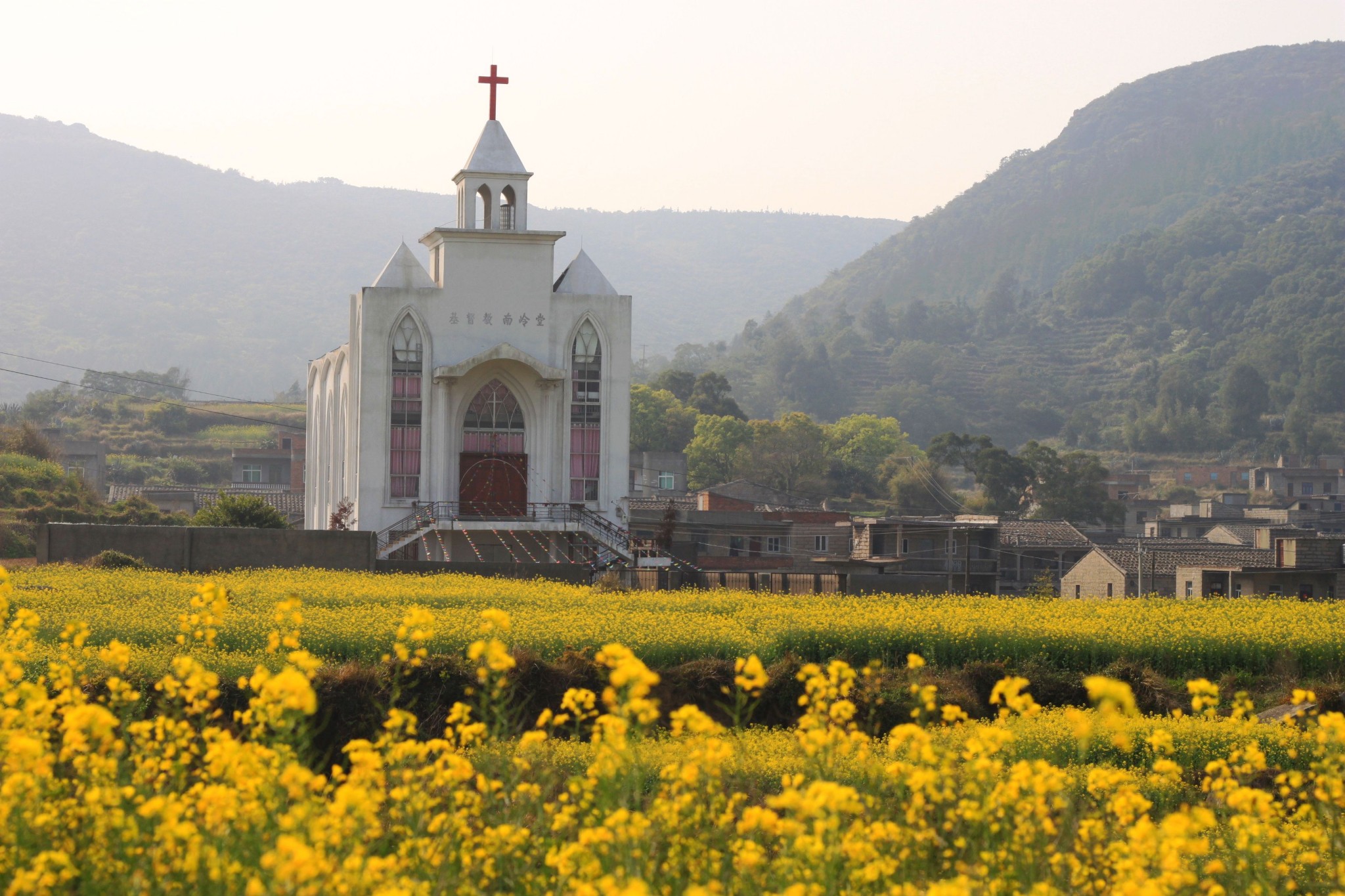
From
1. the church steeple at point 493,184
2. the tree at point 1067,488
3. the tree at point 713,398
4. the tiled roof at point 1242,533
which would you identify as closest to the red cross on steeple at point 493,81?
the church steeple at point 493,184

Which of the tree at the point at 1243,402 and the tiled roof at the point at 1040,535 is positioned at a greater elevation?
the tree at the point at 1243,402

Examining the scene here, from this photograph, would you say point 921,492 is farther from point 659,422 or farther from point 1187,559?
point 1187,559

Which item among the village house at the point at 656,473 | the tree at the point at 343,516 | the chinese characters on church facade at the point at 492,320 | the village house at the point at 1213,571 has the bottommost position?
the village house at the point at 1213,571

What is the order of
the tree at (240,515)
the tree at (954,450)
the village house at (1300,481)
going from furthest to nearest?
1. the village house at (1300,481)
2. the tree at (954,450)
3. the tree at (240,515)

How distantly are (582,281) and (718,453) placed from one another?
2681 inches

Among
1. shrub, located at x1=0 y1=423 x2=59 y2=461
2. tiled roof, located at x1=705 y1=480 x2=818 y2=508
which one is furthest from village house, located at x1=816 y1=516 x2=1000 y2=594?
shrub, located at x1=0 y1=423 x2=59 y2=461

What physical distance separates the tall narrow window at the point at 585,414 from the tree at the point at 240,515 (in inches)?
329

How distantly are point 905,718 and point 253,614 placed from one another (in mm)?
10186

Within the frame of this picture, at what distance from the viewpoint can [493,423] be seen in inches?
1790

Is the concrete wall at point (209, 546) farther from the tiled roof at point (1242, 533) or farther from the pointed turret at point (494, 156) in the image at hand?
the tiled roof at point (1242, 533)

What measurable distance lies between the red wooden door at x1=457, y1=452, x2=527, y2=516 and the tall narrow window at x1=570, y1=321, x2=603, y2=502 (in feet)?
5.00

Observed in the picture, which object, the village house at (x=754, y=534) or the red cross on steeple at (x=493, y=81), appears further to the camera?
the village house at (x=754, y=534)

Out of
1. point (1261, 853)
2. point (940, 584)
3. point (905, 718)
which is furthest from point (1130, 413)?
point (1261, 853)

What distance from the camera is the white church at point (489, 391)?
43562 millimetres
